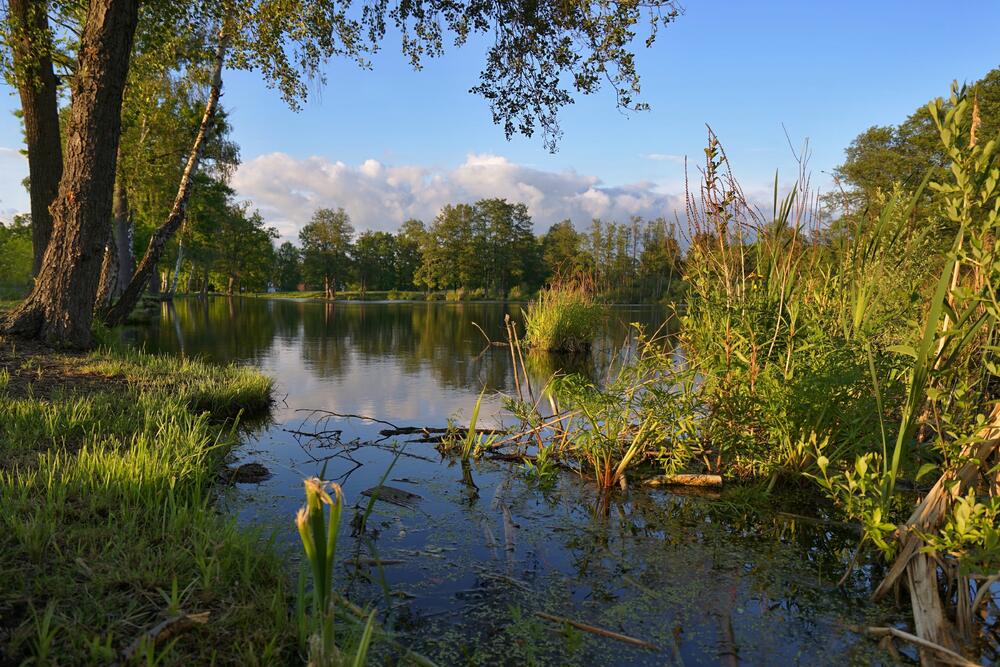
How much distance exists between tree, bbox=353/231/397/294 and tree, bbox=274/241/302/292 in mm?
13207

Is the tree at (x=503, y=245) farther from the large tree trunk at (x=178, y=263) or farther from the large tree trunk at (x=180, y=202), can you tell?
the large tree trunk at (x=180, y=202)

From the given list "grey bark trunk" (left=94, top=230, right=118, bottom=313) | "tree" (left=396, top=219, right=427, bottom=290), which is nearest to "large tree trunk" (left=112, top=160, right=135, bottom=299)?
"grey bark trunk" (left=94, top=230, right=118, bottom=313)

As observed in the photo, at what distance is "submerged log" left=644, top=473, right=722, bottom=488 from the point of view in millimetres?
4363

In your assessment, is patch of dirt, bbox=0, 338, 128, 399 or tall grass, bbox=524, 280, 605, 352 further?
tall grass, bbox=524, 280, 605, 352

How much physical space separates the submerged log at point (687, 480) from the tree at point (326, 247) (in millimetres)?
74714

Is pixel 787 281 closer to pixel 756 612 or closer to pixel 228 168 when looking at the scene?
pixel 756 612

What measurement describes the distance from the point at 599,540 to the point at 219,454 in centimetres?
312

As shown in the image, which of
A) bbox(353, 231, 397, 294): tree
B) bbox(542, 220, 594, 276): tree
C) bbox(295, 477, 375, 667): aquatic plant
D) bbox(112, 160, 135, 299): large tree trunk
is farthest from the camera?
bbox(353, 231, 397, 294): tree

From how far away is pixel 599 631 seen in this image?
2459mm

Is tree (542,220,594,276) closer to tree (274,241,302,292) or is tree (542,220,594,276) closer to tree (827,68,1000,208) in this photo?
tree (827,68,1000,208)

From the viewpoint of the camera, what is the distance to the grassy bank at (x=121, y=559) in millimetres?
1976

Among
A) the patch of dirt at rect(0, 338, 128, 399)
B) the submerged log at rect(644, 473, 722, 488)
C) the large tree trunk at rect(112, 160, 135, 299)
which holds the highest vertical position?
the large tree trunk at rect(112, 160, 135, 299)

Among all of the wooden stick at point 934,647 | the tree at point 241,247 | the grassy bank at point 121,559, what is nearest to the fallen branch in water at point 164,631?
the grassy bank at point 121,559

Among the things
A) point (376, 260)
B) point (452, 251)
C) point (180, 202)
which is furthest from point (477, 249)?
point (180, 202)
